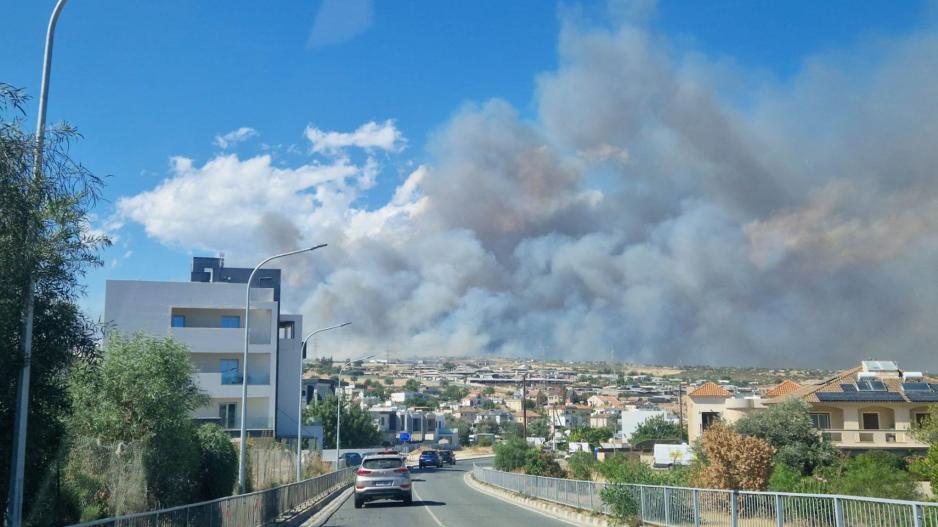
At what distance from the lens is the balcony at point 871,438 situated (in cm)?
5169

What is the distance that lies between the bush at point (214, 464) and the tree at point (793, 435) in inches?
1190

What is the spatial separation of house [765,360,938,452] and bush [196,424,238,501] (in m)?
37.9

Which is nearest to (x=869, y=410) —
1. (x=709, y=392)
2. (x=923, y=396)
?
(x=923, y=396)

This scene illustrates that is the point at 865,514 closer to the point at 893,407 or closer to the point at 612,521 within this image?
the point at 612,521

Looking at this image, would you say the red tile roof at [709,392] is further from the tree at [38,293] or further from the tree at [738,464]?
the tree at [38,293]

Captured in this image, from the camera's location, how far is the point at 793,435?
46.6 metres

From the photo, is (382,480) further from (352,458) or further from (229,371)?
(352,458)

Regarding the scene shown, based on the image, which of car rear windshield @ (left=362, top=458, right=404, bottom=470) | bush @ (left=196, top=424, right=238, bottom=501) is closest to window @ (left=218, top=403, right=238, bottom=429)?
car rear windshield @ (left=362, top=458, right=404, bottom=470)

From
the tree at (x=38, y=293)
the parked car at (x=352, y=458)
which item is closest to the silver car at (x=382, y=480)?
the tree at (x=38, y=293)

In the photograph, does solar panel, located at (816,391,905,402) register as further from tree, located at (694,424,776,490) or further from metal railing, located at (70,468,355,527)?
metal railing, located at (70,468,355,527)

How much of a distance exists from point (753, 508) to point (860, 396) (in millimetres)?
43203

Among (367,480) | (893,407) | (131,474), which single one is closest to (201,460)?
(131,474)

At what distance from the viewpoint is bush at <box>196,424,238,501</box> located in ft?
79.0

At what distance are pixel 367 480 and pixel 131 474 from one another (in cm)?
1352
